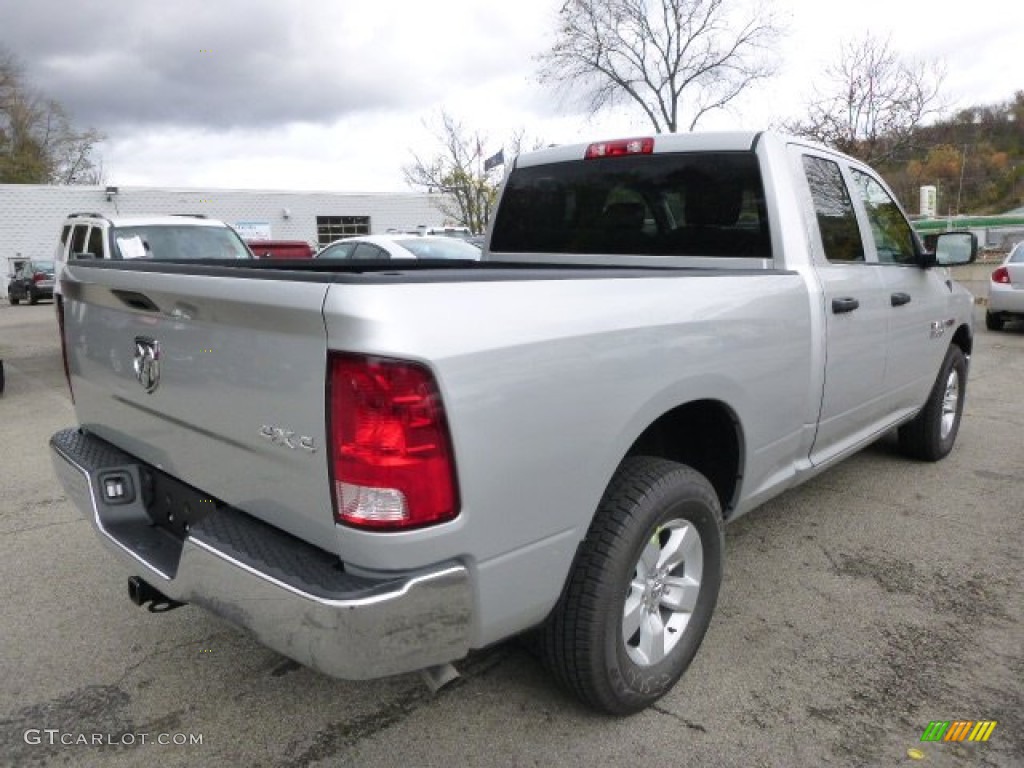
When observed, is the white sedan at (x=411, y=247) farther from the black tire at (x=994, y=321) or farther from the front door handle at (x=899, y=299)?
the black tire at (x=994, y=321)

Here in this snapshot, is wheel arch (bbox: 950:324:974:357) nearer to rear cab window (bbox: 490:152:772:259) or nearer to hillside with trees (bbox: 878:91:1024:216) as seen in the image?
rear cab window (bbox: 490:152:772:259)


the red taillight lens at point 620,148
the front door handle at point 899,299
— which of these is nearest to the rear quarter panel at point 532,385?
the red taillight lens at point 620,148

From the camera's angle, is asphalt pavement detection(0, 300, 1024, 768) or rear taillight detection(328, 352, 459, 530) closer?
rear taillight detection(328, 352, 459, 530)

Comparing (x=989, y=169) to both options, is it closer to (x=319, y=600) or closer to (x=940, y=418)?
(x=940, y=418)

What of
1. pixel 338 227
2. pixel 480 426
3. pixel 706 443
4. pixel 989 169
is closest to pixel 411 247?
pixel 706 443

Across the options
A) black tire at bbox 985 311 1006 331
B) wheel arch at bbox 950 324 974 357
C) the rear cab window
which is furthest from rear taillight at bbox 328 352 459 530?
black tire at bbox 985 311 1006 331

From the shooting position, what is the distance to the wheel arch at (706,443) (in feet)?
8.77

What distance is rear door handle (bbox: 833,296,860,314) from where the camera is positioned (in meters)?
3.16

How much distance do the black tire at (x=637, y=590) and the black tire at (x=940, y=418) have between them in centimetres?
291

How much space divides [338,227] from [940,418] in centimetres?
3773

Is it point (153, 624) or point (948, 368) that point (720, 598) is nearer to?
point (153, 624)

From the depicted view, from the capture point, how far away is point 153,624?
3049 millimetres

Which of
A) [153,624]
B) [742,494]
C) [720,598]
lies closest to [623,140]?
[742,494]

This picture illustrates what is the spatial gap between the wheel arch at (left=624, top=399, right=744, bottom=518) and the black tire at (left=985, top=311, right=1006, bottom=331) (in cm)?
1165
